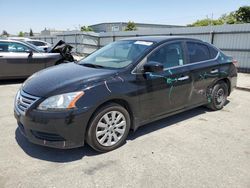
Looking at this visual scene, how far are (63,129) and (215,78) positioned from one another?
3.45m

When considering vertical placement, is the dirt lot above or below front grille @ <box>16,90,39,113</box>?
below

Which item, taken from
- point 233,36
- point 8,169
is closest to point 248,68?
point 233,36

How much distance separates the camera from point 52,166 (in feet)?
9.77

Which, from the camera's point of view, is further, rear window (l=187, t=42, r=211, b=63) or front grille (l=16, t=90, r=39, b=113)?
rear window (l=187, t=42, r=211, b=63)

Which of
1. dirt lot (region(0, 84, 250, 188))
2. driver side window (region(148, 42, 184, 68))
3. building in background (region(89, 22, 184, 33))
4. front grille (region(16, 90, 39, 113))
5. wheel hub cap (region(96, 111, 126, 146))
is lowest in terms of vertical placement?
dirt lot (region(0, 84, 250, 188))

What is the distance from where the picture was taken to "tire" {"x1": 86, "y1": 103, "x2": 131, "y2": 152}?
3.15m

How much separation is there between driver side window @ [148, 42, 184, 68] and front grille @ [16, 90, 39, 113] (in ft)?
6.06

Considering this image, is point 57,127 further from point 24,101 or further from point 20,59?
point 20,59

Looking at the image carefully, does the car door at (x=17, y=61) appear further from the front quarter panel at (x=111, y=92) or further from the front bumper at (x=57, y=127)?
the front quarter panel at (x=111, y=92)

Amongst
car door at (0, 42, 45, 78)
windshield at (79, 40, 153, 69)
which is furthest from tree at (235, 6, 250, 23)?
windshield at (79, 40, 153, 69)

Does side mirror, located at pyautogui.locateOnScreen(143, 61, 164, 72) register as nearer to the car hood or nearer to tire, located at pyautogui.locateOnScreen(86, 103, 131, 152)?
the car hood

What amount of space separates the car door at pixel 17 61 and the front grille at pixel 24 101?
5047 millimetres

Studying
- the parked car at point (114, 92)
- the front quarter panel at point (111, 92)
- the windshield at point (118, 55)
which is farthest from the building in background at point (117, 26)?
the front quarter panel at point (111, 92)

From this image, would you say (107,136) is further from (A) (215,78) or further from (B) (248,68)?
(B) (248,68)
